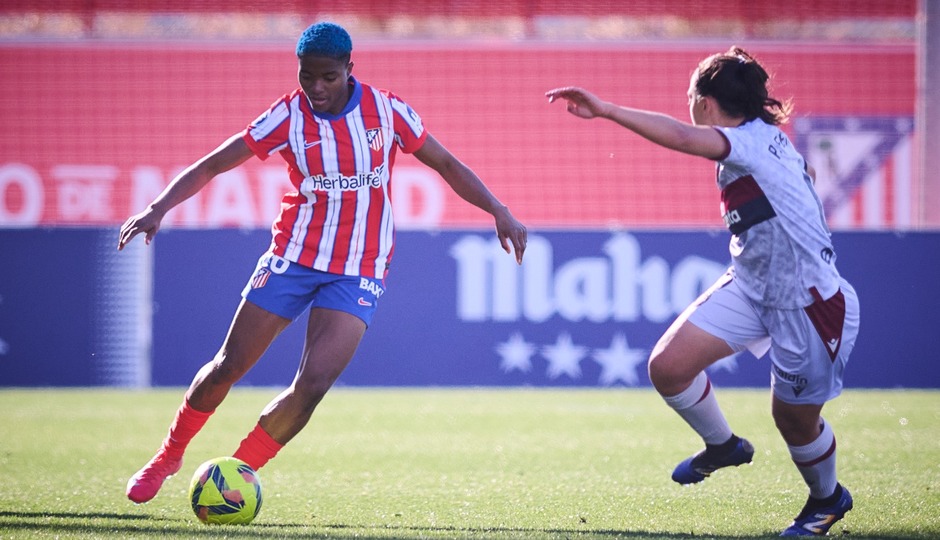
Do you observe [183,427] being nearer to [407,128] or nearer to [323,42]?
[407,128]

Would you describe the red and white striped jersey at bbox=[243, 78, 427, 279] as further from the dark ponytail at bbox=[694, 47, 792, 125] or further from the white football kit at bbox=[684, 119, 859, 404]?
the white football kit at bbox=[684, 119, 859, 404]

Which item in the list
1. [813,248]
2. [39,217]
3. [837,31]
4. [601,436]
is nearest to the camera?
[813,248]

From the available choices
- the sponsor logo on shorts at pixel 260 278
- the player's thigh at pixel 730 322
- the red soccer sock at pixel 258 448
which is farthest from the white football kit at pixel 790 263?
the red soccer sock at pixel 258 448

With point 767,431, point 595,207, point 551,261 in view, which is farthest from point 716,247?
point 595,207

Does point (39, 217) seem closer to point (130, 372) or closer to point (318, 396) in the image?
point (130, 372)

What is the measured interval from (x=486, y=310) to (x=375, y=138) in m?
5.72

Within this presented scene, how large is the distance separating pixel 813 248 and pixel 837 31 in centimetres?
1298

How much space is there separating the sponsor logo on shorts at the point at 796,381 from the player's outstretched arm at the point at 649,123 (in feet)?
2.99

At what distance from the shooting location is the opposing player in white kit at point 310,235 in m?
4.80

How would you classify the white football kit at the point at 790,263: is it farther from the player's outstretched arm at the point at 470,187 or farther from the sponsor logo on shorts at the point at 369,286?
the sponsor logo on shorts at the point at 369,286

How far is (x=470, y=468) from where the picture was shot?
6.45 meters

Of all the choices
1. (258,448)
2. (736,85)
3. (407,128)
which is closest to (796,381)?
(736,85)

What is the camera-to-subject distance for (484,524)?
4723mm

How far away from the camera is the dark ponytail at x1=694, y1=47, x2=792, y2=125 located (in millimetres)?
4672
